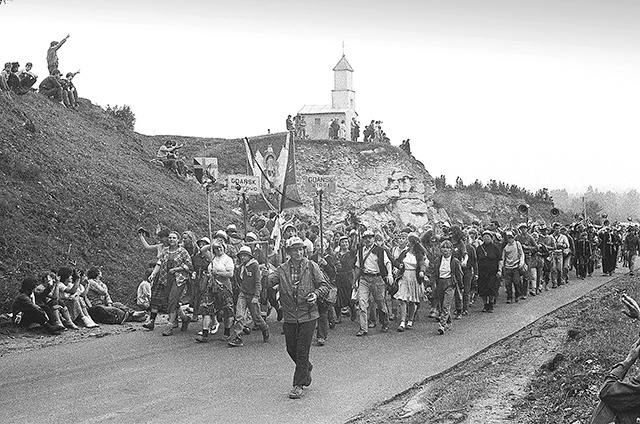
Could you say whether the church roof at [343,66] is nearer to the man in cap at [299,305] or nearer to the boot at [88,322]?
the boot at [88,322]

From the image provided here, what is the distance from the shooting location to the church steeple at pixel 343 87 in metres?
80.0

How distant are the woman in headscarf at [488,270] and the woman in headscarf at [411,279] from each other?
274 centimetres

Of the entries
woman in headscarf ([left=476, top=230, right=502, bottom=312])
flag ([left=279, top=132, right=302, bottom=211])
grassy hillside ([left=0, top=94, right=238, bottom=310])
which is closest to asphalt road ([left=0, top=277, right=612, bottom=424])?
woman in headscarf ([left=476, top=230, right=502, bottom=312])

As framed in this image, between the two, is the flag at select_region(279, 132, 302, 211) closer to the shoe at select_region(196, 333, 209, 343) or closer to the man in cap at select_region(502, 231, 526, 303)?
the shoe at select_region(196, 333, 209, 343)

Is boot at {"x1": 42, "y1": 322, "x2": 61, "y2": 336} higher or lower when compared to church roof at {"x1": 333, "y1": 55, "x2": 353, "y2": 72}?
lower

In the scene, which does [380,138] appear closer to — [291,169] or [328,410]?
[291,169]

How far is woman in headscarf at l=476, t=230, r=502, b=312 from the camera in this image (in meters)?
17.5

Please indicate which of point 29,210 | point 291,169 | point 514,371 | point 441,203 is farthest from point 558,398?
point 441,203

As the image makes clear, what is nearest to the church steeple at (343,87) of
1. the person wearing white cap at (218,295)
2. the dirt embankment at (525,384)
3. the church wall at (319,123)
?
the church wall at (319,123)

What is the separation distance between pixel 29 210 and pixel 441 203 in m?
55.8

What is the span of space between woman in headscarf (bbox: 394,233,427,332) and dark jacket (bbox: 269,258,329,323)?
4.81 metres

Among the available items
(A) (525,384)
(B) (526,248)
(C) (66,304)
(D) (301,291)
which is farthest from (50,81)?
(A) (525,384)

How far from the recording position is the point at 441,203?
7175 cm

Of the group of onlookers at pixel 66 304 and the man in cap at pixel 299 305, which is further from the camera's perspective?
the group of onlookers at pixel 66 304
